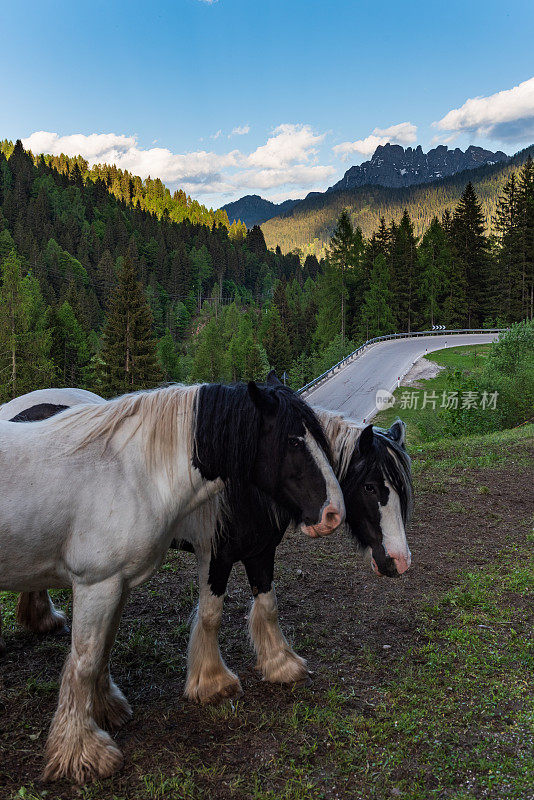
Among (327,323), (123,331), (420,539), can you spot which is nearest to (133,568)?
(420,539)

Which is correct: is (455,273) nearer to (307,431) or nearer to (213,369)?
(213,369)

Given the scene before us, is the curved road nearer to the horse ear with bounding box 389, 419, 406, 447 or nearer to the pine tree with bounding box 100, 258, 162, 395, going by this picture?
the horse ear with bounding box 389, 419, 406, 447

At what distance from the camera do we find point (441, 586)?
6.09m

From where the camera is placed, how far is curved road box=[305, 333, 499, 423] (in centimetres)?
2530

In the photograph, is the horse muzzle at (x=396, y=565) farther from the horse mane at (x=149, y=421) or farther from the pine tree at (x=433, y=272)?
the pine tree at (x=433, y=272)

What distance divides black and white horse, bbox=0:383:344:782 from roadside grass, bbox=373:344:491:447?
42.1ft

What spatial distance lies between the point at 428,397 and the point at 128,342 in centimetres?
2464

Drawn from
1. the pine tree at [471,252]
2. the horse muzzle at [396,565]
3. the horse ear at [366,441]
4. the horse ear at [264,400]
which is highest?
the pine tree at [471,252]

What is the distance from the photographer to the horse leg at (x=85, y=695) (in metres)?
3.04

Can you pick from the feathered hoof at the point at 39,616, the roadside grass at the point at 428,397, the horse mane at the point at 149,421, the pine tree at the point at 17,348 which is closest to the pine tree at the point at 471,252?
the roadside grass at the point at 428,397

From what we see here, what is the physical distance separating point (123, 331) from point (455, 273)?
38852 millimetres

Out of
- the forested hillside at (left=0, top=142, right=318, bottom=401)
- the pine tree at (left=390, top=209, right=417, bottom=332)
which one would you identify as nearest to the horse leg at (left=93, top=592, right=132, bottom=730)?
the forested hillside at (left=0, top=142, right=318, bottom=401)

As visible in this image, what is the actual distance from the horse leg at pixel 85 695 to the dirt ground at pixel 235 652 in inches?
4.3

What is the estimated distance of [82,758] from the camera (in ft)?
10.2
